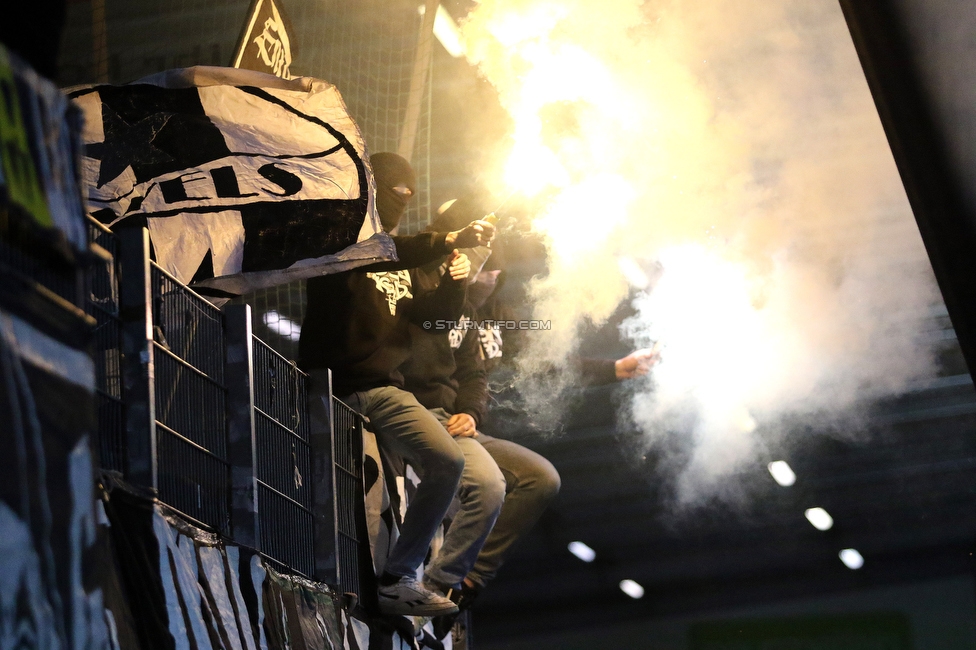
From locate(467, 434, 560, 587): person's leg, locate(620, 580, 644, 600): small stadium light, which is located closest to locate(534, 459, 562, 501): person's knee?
locate(467, 434, 560, 587): person's leg

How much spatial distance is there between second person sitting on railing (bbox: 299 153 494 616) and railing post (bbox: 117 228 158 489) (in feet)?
5.12

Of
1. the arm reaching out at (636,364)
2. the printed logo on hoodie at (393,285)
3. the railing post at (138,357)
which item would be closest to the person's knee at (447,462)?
the printed logo on hoodie at (393,285)

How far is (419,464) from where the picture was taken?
16.9ft

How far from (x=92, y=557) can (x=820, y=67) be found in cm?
765

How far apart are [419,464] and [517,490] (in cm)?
101

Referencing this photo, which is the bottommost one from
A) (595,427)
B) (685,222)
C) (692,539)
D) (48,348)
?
(48,348)

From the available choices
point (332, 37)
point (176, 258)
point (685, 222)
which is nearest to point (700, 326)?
point (685, 222)

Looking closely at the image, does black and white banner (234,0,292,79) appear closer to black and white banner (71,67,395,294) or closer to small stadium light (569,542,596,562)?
black and white banner (71,67,395,294)

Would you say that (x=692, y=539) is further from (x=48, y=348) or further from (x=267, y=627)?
(x=48, y=348)

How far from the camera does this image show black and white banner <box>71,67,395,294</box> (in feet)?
14.6

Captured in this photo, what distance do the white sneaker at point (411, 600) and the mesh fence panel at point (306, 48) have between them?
9.96 ft

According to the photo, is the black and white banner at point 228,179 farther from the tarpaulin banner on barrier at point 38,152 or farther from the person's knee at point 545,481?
the tarpaulin banner on barrier at point 38,152

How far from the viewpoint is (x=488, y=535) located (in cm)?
554

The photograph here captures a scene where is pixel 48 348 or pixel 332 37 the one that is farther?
pixel 332 37
